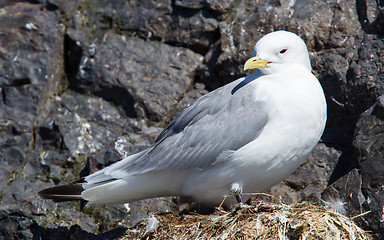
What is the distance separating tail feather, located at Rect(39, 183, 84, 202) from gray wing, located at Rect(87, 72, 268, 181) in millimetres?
131

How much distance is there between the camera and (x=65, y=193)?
4984 millimetres

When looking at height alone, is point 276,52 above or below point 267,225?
above

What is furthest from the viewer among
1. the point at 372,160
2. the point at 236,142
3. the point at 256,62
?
the point at 372,160

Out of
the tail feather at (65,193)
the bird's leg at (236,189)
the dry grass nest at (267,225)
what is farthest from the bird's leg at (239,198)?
the tail feather at (65,193)

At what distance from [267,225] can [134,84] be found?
2.63 metres

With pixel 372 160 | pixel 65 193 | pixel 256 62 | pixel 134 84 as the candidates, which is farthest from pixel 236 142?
pixel 134 84

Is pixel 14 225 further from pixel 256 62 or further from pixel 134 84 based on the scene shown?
pixel 256 62

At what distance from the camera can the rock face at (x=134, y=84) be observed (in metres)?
5.43

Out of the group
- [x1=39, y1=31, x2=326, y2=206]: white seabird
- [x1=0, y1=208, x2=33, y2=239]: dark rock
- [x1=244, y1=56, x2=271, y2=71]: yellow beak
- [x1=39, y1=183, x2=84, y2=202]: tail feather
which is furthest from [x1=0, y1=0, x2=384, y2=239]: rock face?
[x1=244, y1=56, x2=271, y2=71]: yellow beak

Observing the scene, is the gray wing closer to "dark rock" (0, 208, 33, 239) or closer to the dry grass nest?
the dry grass nest

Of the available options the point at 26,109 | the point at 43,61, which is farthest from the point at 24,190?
the point at 43,61

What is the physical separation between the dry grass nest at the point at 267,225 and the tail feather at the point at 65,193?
0.75 m

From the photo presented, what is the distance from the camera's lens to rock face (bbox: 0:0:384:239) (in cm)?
543

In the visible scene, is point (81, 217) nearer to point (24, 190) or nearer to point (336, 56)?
point (24, 190)
